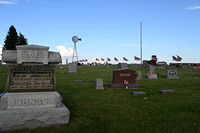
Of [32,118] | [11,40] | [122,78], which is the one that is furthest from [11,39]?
[32,118]

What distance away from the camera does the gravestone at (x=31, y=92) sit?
199 inches

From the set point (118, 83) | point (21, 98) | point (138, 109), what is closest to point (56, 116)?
point (21, 98)

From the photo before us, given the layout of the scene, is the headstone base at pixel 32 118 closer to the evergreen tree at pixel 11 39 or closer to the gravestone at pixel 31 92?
the gravestone at pixel 31 92

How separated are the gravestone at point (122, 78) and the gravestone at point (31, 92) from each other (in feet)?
28.2

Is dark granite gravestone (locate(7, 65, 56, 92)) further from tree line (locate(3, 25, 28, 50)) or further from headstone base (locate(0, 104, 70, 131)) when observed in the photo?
tree line (locate(3, 25, 28, 50))

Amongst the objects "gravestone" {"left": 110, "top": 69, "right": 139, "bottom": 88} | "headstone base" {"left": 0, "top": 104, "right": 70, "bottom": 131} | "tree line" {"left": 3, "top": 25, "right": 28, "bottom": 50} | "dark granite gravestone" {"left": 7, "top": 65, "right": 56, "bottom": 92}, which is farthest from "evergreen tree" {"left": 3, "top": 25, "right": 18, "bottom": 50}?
"headstone base" {"left": 0, "top": 104, "right": 70, "bottom": 131}

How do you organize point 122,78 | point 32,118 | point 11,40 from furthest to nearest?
point 11,40 → point 122,78 → point 32,118

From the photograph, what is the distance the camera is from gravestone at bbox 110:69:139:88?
45.9ft

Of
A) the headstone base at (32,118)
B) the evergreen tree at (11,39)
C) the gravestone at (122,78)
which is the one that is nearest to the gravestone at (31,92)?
the headstone base at (32,118)

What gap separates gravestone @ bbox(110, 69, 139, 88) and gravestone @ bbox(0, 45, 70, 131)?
8610 millimetres

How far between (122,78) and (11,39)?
6971cm

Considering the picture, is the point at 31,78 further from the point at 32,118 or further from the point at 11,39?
the point at 11,39

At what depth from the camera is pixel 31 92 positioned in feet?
18.2

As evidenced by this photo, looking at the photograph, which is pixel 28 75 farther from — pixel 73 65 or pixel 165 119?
pixel 73 65
